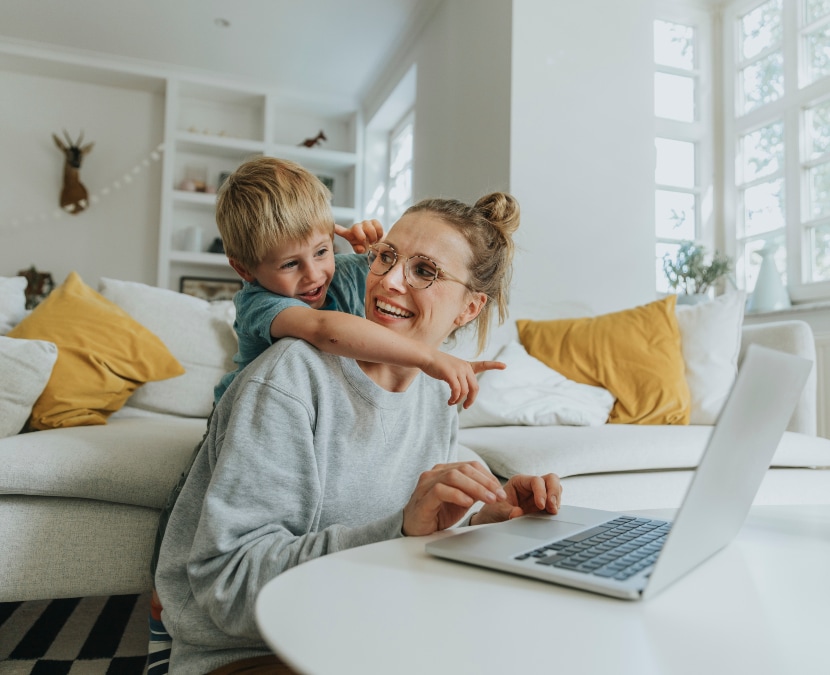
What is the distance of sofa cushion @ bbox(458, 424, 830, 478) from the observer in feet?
5.61

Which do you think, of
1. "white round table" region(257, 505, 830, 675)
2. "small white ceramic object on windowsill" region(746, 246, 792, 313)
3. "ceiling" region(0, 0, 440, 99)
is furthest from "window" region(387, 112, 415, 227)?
"white round table" region(257, 505, 830, 675)

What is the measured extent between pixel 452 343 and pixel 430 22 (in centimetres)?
401

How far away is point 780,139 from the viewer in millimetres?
4059

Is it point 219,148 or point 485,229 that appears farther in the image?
point 219,148

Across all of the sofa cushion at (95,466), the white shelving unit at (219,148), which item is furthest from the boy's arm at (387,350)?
the white shelving unit at (219,148)

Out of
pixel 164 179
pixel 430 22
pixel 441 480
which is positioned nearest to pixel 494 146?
pixel 430 22

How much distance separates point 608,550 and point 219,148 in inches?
224

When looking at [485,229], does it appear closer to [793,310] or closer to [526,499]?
[526,499]

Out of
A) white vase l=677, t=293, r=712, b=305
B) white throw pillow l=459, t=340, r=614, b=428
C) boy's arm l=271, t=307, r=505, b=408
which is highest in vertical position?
white vase l=677, t=293, r=712, b=305

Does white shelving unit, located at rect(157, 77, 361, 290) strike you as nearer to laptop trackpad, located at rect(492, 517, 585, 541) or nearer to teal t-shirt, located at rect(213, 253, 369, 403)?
teal t-shirt, located at rect(213, 253, 369, 403)

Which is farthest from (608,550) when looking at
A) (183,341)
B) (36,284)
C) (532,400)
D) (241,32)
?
(36,284)

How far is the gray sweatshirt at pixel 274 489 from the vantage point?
0.73 meters

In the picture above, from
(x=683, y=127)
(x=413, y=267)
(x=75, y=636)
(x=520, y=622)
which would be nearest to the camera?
(x=520, y=622)

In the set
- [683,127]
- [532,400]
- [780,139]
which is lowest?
[532,400]
